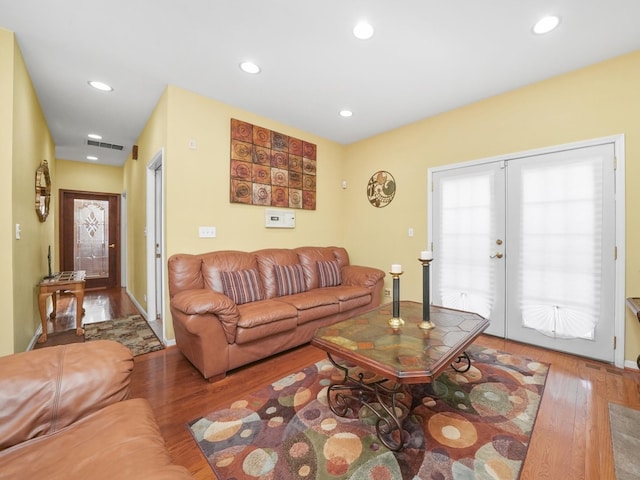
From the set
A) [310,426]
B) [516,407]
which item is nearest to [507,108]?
[516,407]

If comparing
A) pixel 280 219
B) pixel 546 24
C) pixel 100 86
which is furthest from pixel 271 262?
pixel 546 24

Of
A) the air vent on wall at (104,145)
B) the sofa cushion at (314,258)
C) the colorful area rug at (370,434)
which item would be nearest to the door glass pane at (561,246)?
the colorful area rug at (370,434)

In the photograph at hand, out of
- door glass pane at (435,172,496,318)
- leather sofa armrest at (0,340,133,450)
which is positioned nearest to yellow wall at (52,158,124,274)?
leather sofa armrest at (0,340,133,450)

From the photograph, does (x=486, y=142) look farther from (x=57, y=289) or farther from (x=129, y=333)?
(x=57, y=289)

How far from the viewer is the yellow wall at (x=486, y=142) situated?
2264 mm

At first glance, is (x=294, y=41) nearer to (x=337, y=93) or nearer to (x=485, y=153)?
(x=337, y=93)

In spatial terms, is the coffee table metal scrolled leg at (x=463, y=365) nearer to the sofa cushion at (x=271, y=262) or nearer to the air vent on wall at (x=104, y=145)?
the sofa cushion at (x=271, y=262)

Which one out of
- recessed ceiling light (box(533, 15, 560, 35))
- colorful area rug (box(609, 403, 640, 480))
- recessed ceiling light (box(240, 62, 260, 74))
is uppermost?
recessed ceiling light (box(240, 62, 260, 74))

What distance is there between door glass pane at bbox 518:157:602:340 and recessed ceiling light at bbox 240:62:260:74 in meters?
2.81

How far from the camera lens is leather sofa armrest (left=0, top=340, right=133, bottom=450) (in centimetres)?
92

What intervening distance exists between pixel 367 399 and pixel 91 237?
655 centimetres

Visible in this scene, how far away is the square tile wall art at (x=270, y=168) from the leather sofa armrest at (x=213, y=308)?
1.37 metres

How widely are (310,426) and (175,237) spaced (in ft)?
7.11

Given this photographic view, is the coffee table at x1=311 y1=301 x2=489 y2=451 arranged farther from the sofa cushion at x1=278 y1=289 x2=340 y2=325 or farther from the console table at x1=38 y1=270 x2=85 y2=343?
the console table at x1=38 y1=270 x2=85 y2=343
